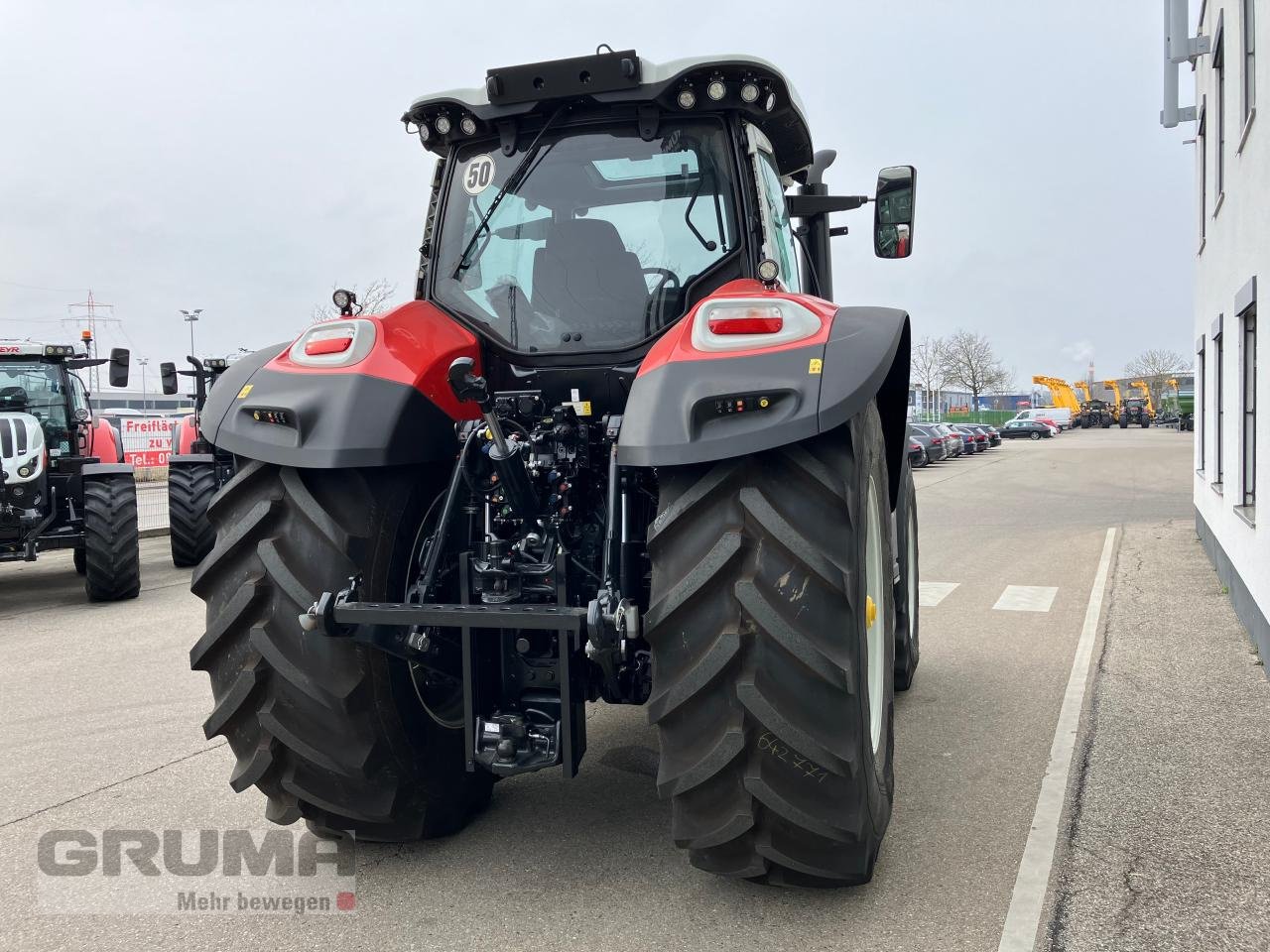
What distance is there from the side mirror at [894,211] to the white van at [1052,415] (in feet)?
204

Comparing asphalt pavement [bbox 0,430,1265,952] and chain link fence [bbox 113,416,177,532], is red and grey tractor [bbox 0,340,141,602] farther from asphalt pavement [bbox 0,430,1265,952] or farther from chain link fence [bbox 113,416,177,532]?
chain link fence [bbox 113,416,177,532]

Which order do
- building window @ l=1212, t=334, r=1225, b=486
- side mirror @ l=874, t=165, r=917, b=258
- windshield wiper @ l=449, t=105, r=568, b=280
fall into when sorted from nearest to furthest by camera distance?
windshield wiper @ l=449, t=105, r=568, b=280 → side mirror @ l=874, t=165, r=917, b=258 → building window @ l=1212, t=334, r=1225, b=486

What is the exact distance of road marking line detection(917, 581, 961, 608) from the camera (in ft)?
29.2

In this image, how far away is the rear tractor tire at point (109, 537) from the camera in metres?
9.43

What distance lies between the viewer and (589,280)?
383cm

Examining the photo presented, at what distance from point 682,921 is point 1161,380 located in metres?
101

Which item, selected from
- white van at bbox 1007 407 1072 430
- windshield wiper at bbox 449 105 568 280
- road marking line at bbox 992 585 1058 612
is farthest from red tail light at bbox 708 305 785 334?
white van at bbox 1007 407 1072 430

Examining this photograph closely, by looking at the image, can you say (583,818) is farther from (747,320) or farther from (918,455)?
(918,455)

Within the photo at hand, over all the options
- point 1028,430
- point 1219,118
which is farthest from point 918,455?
point 1028,430

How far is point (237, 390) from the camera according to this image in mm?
3439

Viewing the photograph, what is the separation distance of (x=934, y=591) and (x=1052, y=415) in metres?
62.8

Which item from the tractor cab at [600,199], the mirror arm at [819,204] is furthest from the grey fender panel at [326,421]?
the mirror arm at [819,204]

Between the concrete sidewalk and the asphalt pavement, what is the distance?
6cm

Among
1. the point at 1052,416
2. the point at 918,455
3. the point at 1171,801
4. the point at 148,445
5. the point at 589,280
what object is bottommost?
the point at 918,455
